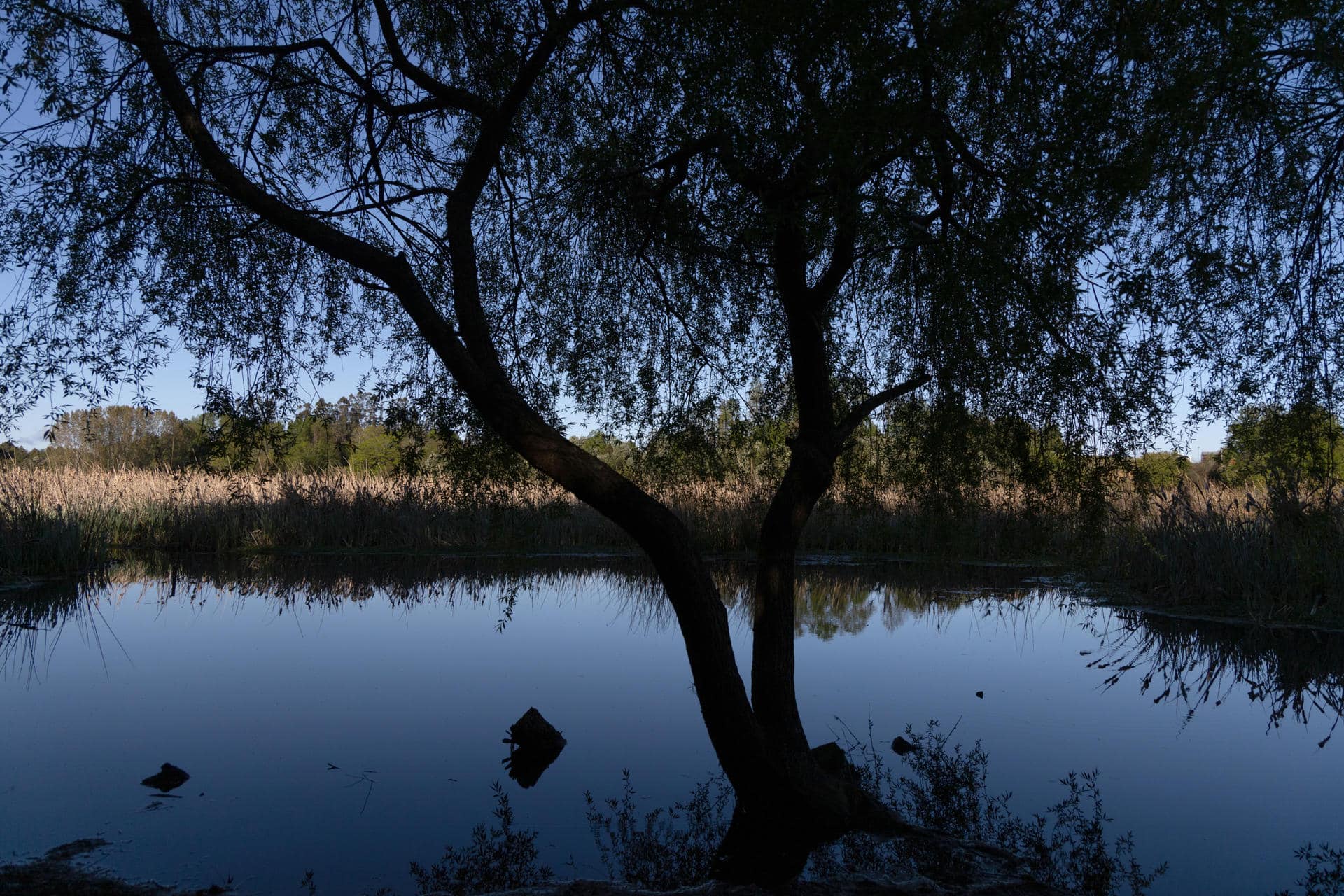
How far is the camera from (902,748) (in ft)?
19.0

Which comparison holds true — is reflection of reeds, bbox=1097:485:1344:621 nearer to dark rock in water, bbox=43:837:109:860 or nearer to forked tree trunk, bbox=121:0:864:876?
forked tree trunk, bbox=121:0:864:876

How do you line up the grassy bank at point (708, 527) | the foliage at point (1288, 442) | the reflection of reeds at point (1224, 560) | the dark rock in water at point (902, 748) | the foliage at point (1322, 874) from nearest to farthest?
the foliage at point (1322, 874)
the dark rock in water at point (902, 748)
the foliage at point (1288, 442)
the grassy bank at point (708, 527)
the reflection of reeds at point (1224, 560)

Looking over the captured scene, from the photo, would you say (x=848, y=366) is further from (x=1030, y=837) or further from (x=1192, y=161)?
(x=1030, y=837)

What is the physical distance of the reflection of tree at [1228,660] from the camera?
7.27m

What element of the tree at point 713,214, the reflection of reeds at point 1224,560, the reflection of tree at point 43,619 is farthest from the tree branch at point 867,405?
the reflection of tree at point 43,619

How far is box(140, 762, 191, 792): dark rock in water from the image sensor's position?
491 cm

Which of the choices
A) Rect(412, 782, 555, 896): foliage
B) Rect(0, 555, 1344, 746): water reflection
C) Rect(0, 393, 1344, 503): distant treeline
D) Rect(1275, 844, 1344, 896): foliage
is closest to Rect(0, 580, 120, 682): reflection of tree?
Rect(0, 555, 1344, 746): water reflection

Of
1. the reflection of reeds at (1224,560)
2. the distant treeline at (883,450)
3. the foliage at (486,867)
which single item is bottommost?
the foliage at (486,867)

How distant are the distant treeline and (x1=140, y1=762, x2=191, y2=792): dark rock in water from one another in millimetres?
1993

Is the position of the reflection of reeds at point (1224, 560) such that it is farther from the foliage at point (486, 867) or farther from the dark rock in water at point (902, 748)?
the foliage at point (486, 867)

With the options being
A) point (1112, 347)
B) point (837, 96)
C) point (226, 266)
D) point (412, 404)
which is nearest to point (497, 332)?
point (412, 404)

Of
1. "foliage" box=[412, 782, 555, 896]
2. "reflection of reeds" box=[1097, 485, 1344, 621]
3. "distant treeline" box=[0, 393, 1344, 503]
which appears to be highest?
"distant treeline" box=[0, 393, 1344, 503]

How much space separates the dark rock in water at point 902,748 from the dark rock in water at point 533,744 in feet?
7.35

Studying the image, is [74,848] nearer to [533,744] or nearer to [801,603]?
[533,744]
